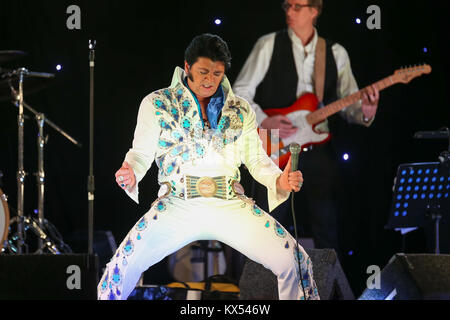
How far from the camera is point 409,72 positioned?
5289mm

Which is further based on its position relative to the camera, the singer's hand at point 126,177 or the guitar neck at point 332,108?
the guitar neck at point 332,108

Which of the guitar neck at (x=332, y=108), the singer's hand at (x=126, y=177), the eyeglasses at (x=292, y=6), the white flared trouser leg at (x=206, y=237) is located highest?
the eyeglasses at (x=292, y=6)

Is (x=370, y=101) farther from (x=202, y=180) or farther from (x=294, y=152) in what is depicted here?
(x=294, y=152)

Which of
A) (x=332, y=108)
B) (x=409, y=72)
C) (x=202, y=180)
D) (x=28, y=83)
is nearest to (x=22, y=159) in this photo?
(x=28, y=83)

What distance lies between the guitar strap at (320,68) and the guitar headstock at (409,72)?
0.57m

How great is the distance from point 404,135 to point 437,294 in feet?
8.53

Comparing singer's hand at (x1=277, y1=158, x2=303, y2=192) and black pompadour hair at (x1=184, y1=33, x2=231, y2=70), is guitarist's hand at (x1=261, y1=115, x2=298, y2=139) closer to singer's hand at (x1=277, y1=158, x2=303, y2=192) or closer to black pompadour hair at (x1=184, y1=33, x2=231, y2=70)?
black pompadour hair at (x1=184, y1=33, x2=231, y2=70)

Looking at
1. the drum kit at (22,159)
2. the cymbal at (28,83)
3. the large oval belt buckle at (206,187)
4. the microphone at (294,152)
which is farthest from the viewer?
the cymbal at (28,83)

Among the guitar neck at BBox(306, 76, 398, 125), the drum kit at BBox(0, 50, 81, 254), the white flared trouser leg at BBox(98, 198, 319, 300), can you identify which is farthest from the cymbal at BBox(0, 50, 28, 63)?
the guitar neck at BBox(306, 76, 398, 125)

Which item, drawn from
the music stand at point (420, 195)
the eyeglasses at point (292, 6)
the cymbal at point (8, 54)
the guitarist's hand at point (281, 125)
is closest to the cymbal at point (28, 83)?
the cymbal at point (8, 54)

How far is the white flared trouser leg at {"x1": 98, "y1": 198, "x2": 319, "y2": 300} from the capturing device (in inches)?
136

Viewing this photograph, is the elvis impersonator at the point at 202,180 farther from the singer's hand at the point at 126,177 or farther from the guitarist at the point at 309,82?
the guitarist at the point at 309,82

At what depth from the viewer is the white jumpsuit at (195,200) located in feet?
11.4

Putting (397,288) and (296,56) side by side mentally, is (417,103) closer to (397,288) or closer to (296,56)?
(296,56)
